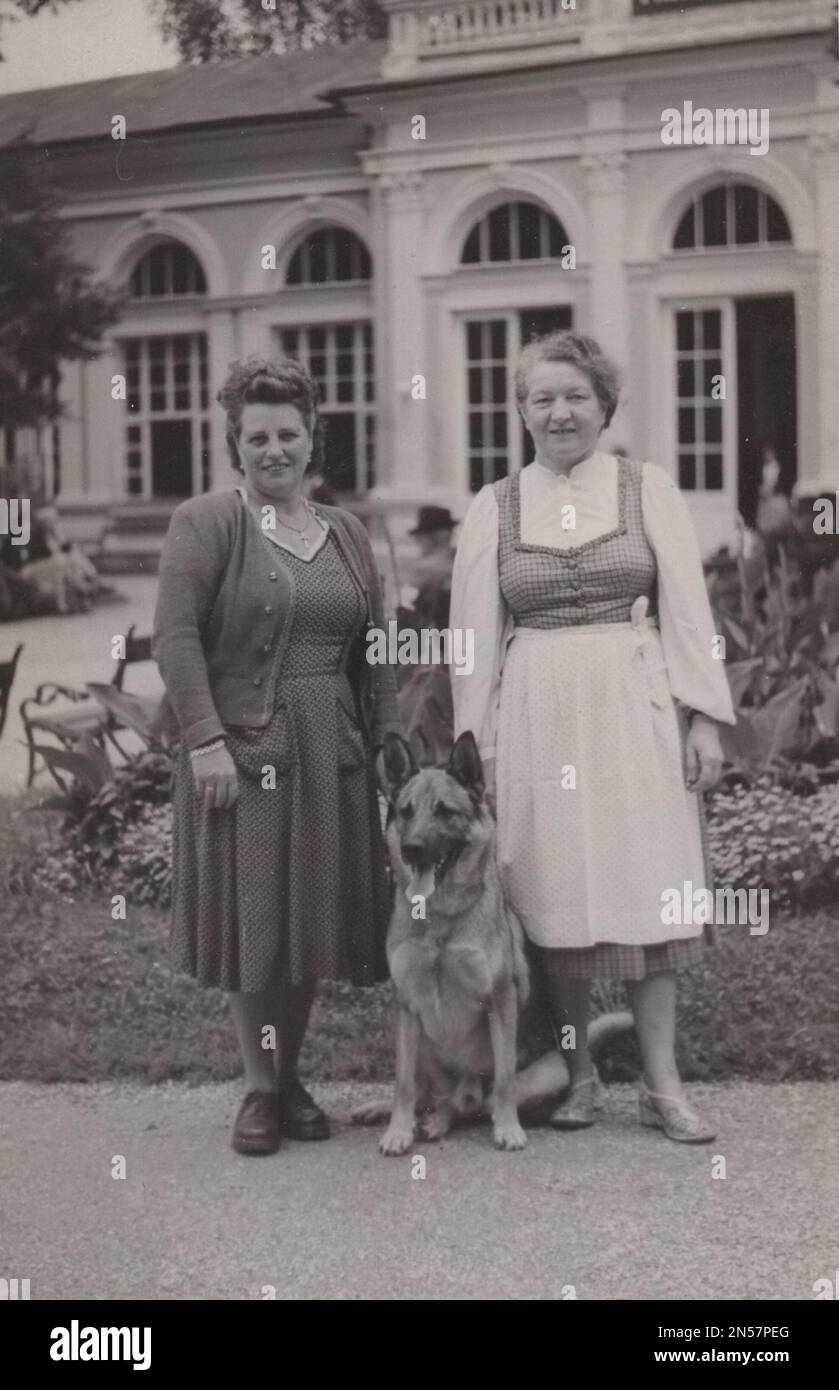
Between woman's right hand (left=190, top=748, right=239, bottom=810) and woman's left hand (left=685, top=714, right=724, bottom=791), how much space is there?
114 centimetres

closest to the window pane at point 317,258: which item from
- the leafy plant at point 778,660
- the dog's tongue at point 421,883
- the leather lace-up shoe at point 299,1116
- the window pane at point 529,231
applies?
the window pane at point 529,231

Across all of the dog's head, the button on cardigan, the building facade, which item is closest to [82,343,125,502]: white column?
the building facade

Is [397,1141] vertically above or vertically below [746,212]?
below

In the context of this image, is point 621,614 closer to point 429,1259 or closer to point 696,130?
point 429,1259

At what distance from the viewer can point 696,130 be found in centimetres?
520

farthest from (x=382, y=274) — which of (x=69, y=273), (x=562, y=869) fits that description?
(x=562, y=869)

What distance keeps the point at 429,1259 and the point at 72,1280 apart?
30.1 inches

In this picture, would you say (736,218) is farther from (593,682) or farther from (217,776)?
(217,776)

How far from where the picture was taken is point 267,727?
396 cm

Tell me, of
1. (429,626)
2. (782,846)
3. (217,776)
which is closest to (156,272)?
(429,626)

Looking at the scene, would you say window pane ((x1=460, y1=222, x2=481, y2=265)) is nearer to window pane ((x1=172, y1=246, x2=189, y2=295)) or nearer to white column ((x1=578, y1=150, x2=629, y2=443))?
white column ((x1=578, y1=150, x2=629, y2=443))

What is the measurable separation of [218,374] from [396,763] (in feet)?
7.44
